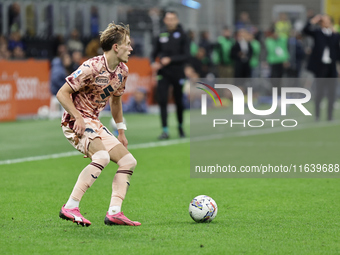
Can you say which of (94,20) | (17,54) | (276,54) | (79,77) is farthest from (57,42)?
(79,77)

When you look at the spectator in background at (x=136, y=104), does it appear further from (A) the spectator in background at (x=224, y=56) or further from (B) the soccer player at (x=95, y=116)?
(B) the soccer player at (x=95, y=116)

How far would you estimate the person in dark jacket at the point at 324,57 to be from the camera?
57.9 feet

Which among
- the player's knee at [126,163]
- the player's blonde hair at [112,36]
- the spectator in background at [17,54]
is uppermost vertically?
the player's blonde hair at [112,36]

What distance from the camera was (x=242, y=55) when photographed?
2508 cm

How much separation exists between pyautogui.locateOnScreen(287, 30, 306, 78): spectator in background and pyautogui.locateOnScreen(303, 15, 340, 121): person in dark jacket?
9.70m

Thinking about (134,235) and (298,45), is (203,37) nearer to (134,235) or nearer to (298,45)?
(298,45)

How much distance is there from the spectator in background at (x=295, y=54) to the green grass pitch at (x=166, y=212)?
16140 mm

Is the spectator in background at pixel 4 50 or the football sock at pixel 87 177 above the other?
the spectator in background at pixel 4 50

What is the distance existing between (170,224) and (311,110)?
12.6 meters

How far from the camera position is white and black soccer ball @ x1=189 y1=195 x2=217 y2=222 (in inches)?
255

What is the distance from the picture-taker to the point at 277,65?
2628 centimetres

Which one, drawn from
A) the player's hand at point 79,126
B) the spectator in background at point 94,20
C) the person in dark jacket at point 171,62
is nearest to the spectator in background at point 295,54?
the spectator in background at point 94,20

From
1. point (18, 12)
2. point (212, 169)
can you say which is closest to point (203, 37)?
point (18, 12)

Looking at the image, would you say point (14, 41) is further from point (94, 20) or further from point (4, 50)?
point (94, 20)
